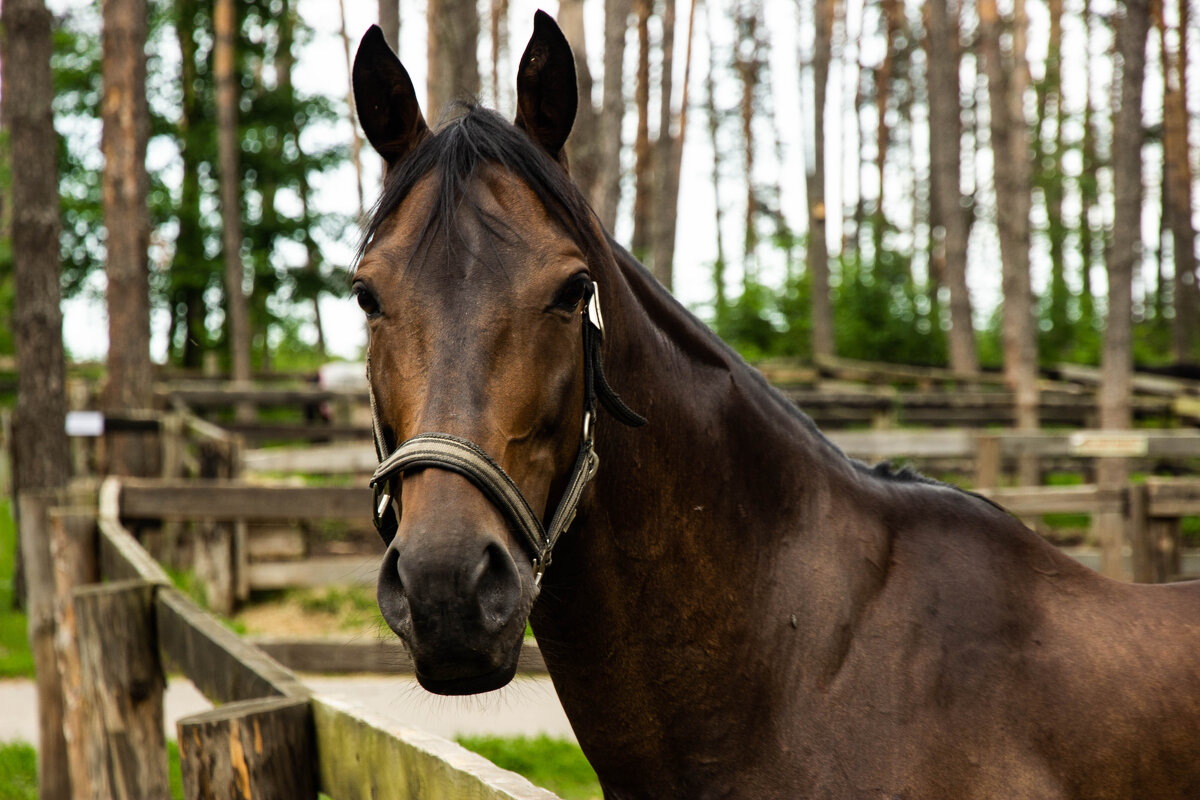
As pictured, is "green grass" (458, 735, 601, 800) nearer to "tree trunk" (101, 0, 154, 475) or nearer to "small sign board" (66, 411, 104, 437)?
"small sign board" (66, 411, 104, 437)

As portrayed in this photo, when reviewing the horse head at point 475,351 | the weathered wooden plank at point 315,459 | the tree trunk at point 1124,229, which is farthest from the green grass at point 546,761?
the tree trunk at point 1124,229

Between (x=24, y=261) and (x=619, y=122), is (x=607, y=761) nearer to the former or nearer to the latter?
(x=24, y=261)

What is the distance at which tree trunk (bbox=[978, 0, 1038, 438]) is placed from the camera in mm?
12492

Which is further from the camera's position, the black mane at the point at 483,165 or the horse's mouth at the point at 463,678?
the black mane at the point at 483,165

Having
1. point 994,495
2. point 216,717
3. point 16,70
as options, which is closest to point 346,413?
point 16,70

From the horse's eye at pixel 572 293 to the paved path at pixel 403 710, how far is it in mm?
3948

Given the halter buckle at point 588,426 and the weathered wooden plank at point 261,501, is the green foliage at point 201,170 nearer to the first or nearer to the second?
the weathered wooden plank at point 261,501

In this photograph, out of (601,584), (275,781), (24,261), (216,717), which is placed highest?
(24,261)

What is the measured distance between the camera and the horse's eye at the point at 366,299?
6.45 feet

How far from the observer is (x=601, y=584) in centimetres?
205

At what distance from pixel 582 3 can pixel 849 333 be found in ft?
43.4

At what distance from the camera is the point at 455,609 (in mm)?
1553

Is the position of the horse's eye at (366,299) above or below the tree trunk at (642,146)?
below

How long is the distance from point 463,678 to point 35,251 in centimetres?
760
